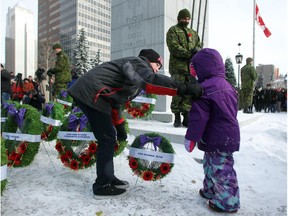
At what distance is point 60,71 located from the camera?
26.4ft

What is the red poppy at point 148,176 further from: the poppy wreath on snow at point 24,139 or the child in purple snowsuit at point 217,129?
the poppy wreath on snow at point 24,139

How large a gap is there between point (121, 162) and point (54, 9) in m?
116

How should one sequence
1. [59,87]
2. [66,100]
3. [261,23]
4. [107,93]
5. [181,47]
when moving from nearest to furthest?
[107,93], [181,47], [66,100], [59,87], [261,23]

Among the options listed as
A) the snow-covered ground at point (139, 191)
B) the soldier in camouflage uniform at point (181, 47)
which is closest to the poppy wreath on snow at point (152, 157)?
the snow-covered ground at point (139, 191)

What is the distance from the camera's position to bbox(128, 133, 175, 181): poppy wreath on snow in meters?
2.88

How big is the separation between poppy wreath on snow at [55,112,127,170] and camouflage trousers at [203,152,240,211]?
1352mm

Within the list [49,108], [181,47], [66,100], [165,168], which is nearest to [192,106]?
[165,168]

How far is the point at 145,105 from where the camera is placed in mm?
5949

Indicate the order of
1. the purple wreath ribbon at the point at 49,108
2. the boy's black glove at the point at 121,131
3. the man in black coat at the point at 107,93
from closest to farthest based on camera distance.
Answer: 1. the man in black coat at the point at 107,93
2. the boy's black glove at the point at 121,131
3. the purple wreath ribbon at the point at 49,108

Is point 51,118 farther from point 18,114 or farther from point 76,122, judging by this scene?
point 76,122

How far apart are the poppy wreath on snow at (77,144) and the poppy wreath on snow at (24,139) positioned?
1.04 feet

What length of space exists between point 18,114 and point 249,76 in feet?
29.2

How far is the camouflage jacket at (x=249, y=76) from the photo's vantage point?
10.0 meters

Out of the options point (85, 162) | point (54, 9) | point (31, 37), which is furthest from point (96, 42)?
point (85, 162)
